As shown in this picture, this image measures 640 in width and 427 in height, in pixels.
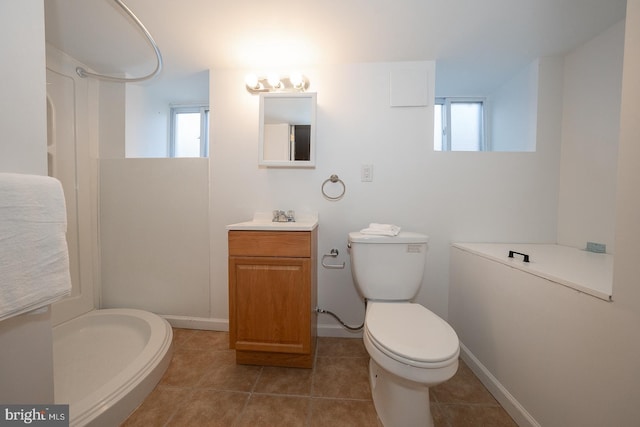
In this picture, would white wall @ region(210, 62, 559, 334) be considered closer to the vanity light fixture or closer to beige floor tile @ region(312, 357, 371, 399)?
the vanity light fixture

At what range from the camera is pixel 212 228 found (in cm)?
171

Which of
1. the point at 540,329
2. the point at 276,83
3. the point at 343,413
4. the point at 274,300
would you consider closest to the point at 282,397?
the point at 343,413

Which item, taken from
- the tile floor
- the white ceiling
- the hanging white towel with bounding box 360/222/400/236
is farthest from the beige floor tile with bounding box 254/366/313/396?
the white ceiling

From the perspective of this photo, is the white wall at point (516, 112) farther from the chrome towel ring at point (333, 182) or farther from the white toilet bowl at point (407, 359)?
the white toilet bowl at point (407, 359)

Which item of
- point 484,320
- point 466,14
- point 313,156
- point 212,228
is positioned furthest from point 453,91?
point 212,228

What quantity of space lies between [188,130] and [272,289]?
1.96m

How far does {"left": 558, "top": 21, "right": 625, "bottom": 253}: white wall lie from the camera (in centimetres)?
128

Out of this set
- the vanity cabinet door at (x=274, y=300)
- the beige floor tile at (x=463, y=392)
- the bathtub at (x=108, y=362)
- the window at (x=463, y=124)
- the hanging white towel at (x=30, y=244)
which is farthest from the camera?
the window at (x=463, y=124)

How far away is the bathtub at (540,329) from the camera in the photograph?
0.75 m

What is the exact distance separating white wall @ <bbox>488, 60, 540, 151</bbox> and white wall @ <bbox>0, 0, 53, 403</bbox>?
8.21ft

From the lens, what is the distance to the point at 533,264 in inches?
41.9

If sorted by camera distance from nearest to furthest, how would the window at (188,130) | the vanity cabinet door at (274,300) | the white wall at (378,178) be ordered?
the vanity cabinet door at (274,300) < the white wall at (378,178) < the window at (188,130)

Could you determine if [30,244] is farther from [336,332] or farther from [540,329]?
[540,329]

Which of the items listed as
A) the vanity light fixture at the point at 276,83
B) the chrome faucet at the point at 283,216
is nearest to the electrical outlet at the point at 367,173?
the chrome faucet at the point at 283,216
